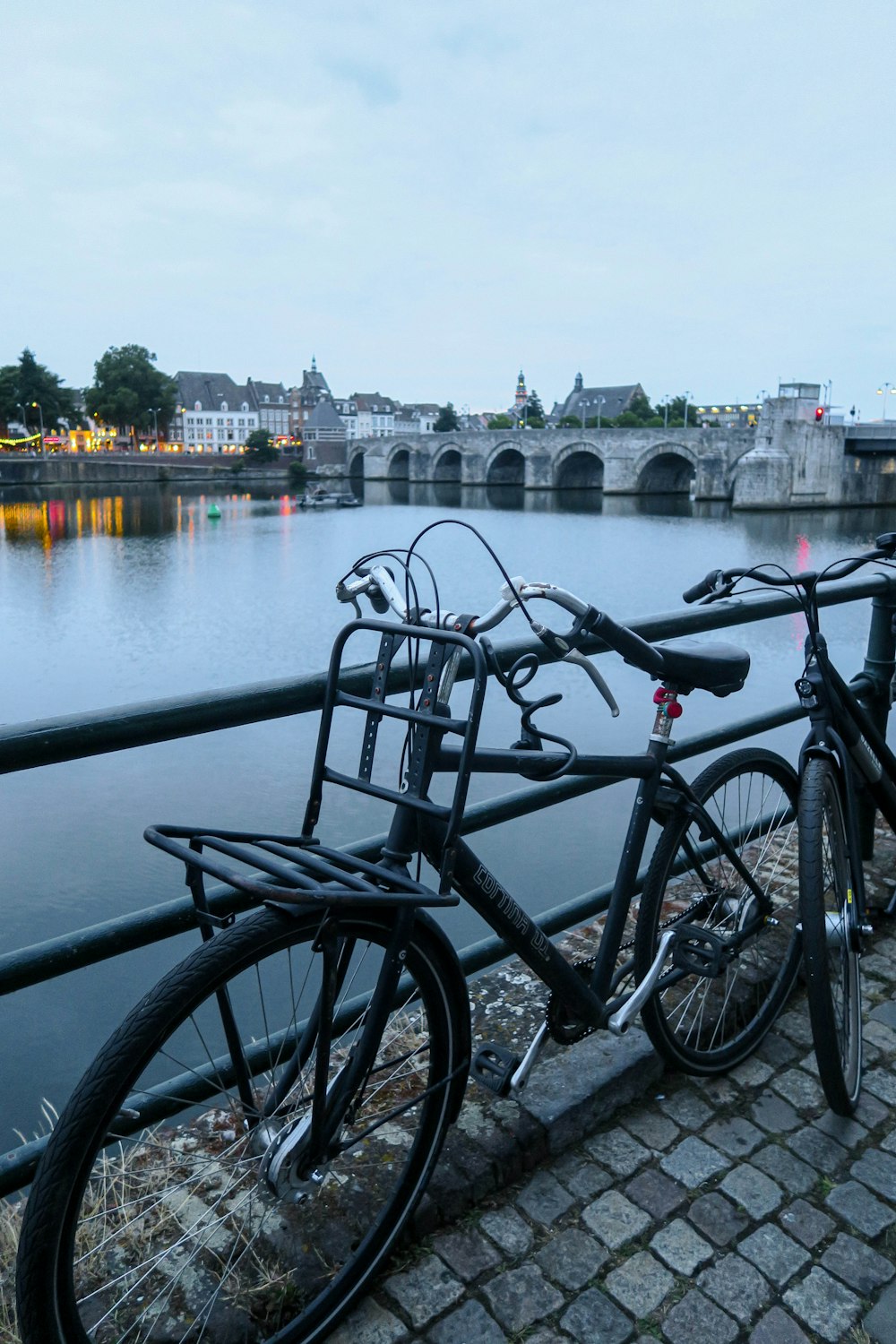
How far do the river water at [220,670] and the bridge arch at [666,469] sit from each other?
11.3m

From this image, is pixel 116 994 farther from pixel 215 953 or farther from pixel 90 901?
pixel 215 953

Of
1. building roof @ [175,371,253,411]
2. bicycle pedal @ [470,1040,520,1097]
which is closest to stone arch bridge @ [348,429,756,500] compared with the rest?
building roof @ [175,371,253,411]

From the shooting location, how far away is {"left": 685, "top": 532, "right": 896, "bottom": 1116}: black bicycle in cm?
210

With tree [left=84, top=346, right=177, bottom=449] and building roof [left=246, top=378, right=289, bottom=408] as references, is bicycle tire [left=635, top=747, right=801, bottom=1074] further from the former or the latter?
building roof [left=246, top=378, right=289, bottom=408]

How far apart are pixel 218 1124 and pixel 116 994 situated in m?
5.59

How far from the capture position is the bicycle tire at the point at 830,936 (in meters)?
2.10

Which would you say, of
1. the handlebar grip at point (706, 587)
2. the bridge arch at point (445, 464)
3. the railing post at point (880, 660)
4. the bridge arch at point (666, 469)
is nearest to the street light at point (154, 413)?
the bridge arch at point (445, 464)

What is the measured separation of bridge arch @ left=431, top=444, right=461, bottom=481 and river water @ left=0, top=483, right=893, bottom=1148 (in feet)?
106

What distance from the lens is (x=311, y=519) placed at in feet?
151

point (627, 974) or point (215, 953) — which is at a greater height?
point (215, 953)

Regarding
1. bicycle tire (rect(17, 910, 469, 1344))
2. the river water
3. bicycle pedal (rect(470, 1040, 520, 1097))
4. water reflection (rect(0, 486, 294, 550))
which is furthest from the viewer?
water reflection (rect(0, 486, 294, 550))

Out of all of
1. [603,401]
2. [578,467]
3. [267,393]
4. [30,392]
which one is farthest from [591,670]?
[267,393]

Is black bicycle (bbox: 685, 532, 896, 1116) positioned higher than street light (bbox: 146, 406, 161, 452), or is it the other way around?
street light (bbox: 146, 406, 161, 452)

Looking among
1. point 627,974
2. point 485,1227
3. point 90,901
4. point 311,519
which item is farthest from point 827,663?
point 311,519
